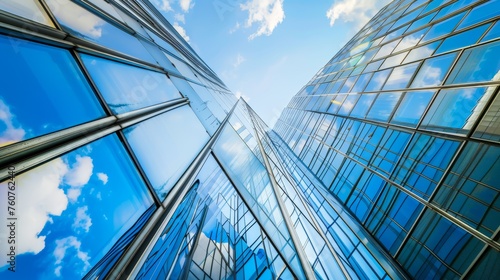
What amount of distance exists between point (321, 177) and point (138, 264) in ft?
54.7

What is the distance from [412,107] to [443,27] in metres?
4.18

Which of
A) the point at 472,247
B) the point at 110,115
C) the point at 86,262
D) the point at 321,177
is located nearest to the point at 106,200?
the point at 86,262

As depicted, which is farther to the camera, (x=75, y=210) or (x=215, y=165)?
(x=215, y=165)

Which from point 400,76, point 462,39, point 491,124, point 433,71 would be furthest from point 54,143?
point 400,76

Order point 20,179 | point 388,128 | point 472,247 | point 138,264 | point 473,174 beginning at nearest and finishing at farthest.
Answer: point 20,179, point 138,264, point 472,247, point 473,174, point 388,128

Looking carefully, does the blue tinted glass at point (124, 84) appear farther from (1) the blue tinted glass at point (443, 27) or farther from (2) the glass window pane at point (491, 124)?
(1) the blue tinted glass at point (443, 27)

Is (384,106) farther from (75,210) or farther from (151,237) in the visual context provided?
(75,210)

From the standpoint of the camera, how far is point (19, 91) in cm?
225

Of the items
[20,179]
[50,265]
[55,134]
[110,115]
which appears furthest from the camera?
[110,115]

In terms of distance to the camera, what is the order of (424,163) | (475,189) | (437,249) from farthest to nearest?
1. (424,163)
2. (437,249)
3. (475,189)

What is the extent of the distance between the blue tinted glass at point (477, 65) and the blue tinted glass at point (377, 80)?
15.2ft

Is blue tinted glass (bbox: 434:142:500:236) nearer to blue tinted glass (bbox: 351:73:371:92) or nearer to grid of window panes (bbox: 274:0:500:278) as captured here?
grid of window panes (bbox: 274:0:500:278)

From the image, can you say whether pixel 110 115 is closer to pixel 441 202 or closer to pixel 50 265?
pixel 50 265

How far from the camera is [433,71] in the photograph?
1045cm
